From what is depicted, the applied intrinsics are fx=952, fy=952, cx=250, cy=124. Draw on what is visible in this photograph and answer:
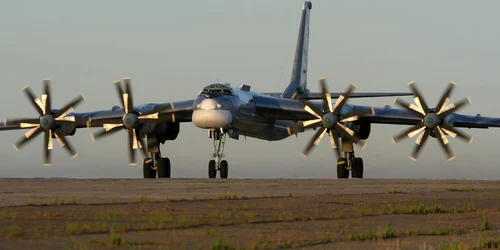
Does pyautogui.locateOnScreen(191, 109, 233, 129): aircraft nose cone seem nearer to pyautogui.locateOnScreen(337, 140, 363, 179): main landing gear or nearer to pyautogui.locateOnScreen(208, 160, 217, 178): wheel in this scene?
pyautogui.locateOnScreen(208, 160, 217, 178): wheel

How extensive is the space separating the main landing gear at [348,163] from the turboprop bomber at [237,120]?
0.05 metres

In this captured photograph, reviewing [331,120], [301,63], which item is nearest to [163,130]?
[331,120]

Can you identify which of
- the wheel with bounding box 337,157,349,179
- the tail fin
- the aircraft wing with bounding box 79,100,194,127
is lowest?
the wheel with bounding box 337,157,349,179

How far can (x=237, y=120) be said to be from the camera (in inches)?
1673

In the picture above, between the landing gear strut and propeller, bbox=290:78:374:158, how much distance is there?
6.87 meters

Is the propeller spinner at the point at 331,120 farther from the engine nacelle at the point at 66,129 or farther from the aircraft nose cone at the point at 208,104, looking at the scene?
the engine nacelle at the point at 66,129

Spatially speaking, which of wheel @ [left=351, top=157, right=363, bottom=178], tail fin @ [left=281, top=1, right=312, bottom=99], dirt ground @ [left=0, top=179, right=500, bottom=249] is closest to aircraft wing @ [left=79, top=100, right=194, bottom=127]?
wheel @ [left=351, top=157, right=363, bottom=178]

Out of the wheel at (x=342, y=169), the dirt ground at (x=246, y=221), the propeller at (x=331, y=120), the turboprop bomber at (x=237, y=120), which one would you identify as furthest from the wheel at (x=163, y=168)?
the dirt ground at (x=246, y=221)

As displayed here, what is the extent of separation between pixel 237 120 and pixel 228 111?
1.11m

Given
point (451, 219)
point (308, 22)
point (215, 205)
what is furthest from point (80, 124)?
point (451, 219)

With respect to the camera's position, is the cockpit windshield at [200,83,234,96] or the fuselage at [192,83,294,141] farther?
the cockpit windshield at [200,83,234,96]

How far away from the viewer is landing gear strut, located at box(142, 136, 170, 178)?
4444 cm

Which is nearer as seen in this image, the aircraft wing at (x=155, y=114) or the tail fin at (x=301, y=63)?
the aircraft wing at (x=155, y=114)

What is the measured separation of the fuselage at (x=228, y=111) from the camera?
135 feet
